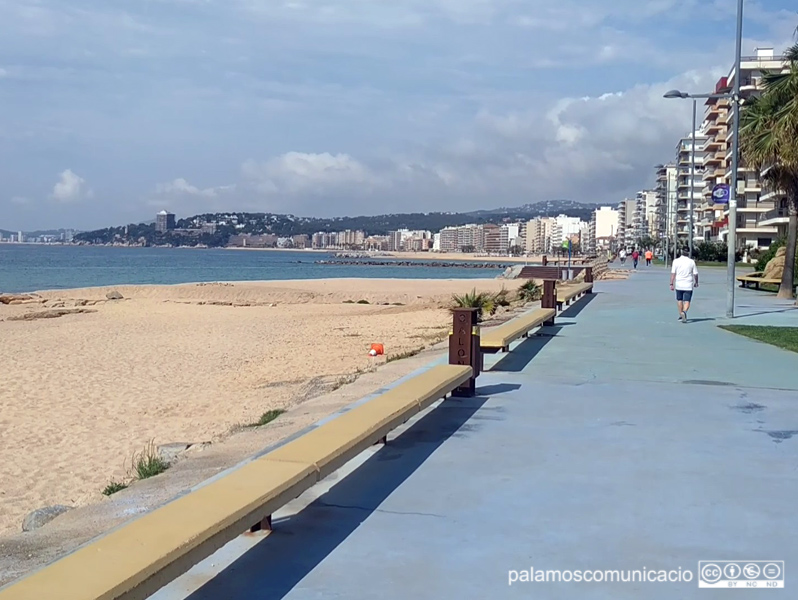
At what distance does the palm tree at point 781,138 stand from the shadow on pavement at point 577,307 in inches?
217

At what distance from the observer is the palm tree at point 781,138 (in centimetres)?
2258

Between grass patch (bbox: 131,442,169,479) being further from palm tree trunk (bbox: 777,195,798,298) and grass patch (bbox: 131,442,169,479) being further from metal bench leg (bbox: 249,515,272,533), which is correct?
palm tree trunk (bbox: 777,195,798,298)

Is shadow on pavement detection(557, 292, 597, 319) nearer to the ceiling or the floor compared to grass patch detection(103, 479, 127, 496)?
nearer to the ceiling

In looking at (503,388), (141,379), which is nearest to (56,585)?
(503,388)

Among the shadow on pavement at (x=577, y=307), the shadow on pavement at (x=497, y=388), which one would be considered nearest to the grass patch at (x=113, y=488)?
the shadow on pavement at (x=497, y=388)

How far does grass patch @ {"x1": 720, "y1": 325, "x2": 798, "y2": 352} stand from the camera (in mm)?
13787

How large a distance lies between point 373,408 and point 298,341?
13.7 meters

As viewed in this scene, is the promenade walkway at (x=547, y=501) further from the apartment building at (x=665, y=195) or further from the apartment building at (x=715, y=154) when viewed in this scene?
the apartment building at (x=665, y=195)

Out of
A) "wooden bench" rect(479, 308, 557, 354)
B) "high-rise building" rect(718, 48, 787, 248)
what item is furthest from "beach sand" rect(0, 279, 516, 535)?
"high-rise building" rect(718, 48, 787, 248)

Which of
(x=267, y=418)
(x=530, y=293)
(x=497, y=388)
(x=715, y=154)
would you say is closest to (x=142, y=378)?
(x=267, y=418)

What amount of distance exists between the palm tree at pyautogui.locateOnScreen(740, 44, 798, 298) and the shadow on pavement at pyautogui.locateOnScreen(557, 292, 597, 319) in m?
5.51

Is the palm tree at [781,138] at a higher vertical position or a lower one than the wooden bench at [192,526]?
higher

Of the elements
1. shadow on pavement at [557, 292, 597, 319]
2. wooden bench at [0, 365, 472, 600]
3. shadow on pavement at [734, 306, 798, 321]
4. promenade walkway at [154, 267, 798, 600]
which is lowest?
shadow on pavement at [734, 306, 798, 321]

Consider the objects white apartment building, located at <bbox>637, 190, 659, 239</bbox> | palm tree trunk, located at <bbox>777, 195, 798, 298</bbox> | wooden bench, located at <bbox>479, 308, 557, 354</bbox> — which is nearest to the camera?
wooden bench, located at <bbox>479, 308, 557, 354</bbox>
